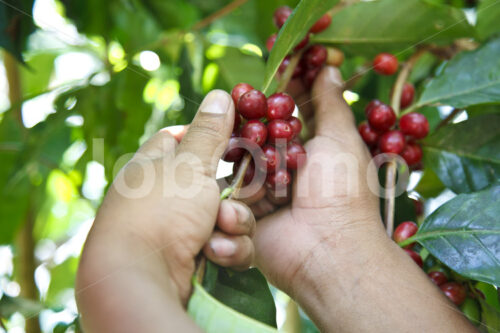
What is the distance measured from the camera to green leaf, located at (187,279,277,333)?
54cm

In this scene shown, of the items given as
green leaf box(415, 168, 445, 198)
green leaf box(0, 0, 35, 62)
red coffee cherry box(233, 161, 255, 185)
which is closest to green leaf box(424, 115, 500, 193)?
green leaf box(415, 168, 445, 198)

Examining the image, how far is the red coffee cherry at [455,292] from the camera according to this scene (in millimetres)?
855

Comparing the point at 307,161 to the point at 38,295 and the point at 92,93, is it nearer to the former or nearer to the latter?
the point at 92,93

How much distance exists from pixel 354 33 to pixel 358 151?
12.9 inches

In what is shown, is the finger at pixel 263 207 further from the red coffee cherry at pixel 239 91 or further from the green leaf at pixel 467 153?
the green leaf at pixel 467 153

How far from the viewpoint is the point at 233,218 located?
0.66m

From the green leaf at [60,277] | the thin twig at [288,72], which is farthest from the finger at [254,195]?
the green leaf at [60,277]

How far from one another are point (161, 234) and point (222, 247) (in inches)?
3.7

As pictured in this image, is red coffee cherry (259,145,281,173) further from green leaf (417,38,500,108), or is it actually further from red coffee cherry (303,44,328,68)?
green leaf (417,38,500,108)

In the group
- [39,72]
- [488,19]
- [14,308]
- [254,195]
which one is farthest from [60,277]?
[488,19]

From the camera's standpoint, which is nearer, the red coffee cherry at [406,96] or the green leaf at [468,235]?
the green leaf at [468,235]

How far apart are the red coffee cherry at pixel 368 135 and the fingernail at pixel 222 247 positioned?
1.71ft

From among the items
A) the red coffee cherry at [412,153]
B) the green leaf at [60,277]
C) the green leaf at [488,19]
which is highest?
the green leaf at [488,19]

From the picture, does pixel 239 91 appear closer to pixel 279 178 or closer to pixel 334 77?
pixel 279 178
